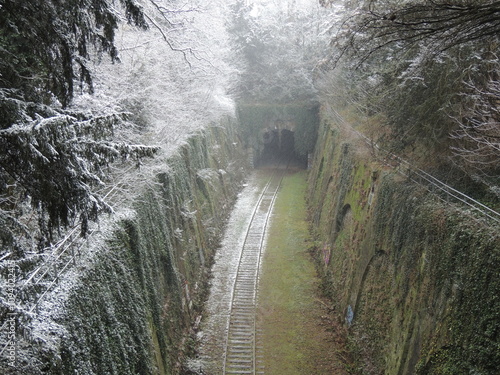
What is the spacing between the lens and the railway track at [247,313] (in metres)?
12.5

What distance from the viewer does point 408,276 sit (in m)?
9.52

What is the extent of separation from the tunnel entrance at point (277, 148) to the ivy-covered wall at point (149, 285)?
16.8 m

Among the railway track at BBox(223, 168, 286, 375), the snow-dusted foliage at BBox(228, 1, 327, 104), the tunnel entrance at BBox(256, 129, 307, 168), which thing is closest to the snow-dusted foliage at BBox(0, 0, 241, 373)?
the railway track at BBox(223, 168, 286, 375)

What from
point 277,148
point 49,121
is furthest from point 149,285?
point 277,148

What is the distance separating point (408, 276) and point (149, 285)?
663cm

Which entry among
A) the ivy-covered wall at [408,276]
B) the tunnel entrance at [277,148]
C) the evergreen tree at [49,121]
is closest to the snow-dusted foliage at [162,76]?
the evergreen tree at [49,121]

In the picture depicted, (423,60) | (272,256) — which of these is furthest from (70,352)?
(272,256)

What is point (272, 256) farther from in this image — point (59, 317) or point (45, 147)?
point (45, 147)

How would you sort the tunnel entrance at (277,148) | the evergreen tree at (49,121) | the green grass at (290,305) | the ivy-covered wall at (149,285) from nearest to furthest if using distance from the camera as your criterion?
the evergreen tree at (49,121) → the ivy-covered wall at (149,285) → the green grass at (290,305) → the tunnel entrance at (277,148)

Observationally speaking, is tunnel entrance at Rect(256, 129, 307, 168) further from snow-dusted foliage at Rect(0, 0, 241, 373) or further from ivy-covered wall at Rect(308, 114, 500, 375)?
snow-dusted foliage at Rect(0, 0, 241, 373)

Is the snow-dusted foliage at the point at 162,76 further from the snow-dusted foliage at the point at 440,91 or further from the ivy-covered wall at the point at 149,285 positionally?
the snow-dusted foliage at the point at 440,91

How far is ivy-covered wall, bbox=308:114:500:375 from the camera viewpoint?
6.54m

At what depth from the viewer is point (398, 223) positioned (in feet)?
34.6

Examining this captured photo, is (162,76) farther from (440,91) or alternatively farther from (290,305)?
(290,305)
